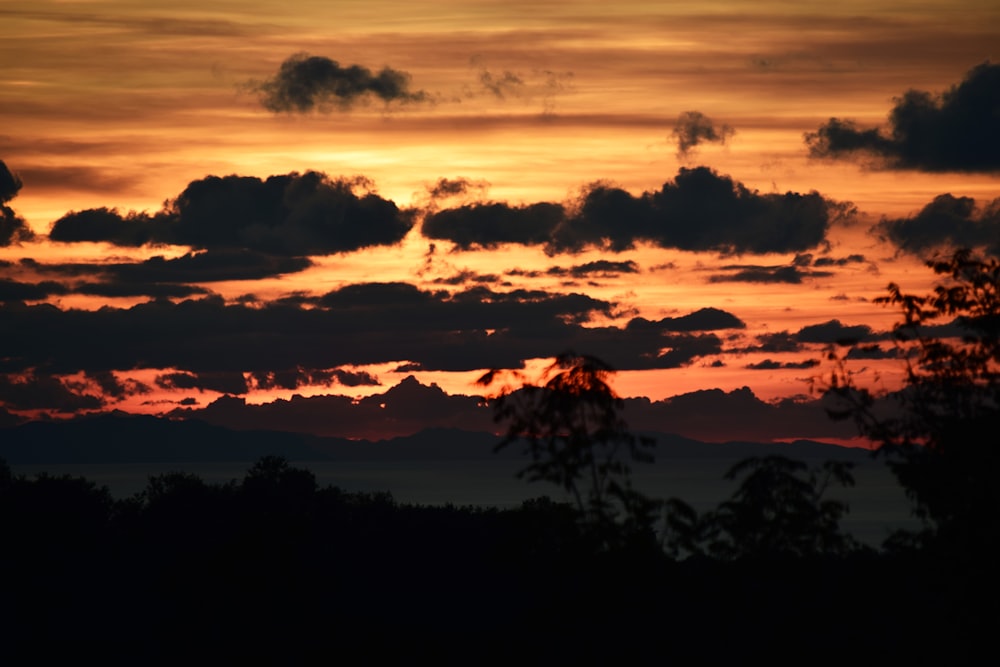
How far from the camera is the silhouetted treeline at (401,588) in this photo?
114 ft

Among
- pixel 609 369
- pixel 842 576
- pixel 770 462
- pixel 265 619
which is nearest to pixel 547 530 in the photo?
pixel 609 369

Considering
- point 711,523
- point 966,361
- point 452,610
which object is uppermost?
point 966,361

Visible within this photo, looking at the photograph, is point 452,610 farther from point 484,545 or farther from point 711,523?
point 711,523

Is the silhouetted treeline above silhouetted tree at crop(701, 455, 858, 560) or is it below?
below

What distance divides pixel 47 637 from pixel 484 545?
103 ft

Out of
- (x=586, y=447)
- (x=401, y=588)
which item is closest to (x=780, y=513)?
(x=586, y=447)

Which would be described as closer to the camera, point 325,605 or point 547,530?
point 547,530

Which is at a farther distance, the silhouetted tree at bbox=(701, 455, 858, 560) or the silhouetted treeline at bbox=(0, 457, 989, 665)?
the silhouetted tree at bbox=(701, 455, 858, 560)

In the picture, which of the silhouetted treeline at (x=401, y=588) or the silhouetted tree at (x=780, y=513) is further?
the silhouetted tree at (x=780, y=513)

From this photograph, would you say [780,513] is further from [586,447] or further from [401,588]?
[401,588]

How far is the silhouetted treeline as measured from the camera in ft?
114

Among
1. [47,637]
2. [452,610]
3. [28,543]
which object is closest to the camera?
[47,637]

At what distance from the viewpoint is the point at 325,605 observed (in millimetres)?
86500

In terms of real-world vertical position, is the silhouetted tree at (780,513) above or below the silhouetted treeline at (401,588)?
above
